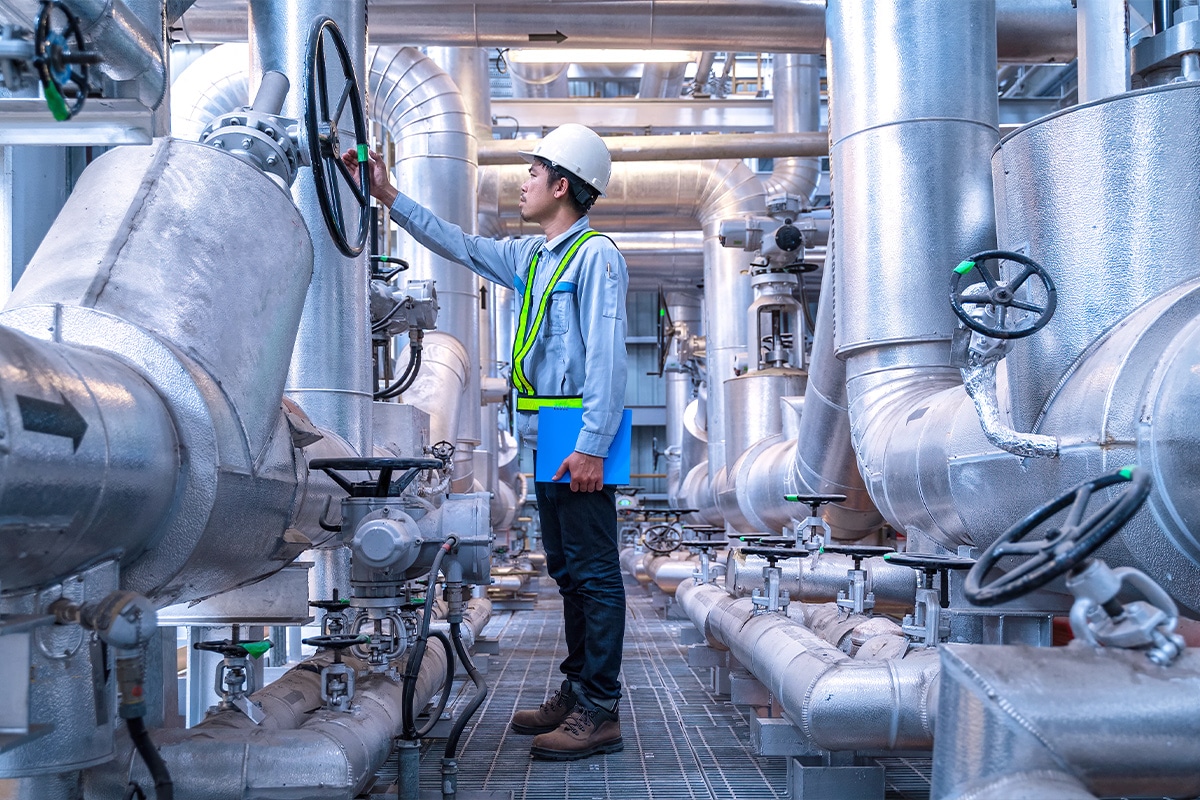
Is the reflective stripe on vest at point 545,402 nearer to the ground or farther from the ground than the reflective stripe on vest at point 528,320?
nearer to the ground

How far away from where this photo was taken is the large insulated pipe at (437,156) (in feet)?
18.2

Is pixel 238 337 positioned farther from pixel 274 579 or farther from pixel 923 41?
pixel 923 41

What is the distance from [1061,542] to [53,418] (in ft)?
3.14

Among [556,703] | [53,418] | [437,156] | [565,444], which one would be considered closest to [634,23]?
[437,156]

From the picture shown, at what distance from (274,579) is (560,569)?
2.23 ft

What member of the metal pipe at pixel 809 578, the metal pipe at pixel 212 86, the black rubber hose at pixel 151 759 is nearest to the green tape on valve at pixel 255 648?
the black rubber hose at pixel 151 759

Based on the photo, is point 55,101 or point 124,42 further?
point 124,42

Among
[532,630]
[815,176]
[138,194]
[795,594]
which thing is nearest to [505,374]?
[815,176]

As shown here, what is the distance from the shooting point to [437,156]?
18.6 feet

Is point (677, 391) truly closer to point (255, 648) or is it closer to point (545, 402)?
point (545, 402)

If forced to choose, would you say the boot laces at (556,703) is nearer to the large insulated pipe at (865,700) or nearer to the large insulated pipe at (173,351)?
the large insulated pipe at (865,700)

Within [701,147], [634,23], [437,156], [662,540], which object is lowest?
[662,540]

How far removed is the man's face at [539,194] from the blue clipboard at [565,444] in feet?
1.63

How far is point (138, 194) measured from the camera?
162cm
